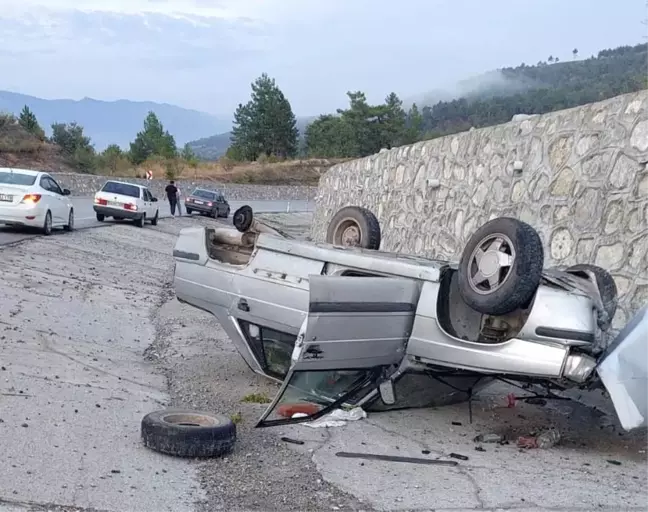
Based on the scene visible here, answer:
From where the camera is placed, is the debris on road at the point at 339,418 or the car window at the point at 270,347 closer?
the debris on road at the point at 339,418

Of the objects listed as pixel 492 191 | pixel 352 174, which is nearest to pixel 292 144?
pixel 352 174

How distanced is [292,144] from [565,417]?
322 feet

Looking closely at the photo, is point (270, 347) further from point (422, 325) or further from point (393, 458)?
point (393, 458)

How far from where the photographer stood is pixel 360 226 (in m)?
9.05

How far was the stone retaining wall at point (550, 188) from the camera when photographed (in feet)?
28.7

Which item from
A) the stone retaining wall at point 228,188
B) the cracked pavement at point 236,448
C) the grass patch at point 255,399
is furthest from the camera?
the stone retaining wall at point 228,188

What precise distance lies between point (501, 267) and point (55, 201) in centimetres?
1632

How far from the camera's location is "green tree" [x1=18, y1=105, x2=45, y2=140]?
6931 cm

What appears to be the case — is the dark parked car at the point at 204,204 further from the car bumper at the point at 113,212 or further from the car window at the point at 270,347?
the car window at the point at 270,347

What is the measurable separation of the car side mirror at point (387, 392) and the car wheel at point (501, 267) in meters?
0.97

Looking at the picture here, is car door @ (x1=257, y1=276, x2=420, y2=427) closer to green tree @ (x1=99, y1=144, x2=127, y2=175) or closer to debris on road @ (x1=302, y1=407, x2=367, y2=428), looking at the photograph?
debris on road @ (x1=302, y1=407, x2=367, y2=428)

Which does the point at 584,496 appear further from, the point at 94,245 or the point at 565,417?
the point at 94,245

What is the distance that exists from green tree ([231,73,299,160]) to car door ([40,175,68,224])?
8044cm

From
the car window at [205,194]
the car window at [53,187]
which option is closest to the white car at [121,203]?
the car window at [53,187]
